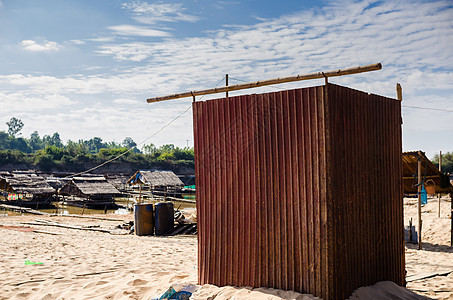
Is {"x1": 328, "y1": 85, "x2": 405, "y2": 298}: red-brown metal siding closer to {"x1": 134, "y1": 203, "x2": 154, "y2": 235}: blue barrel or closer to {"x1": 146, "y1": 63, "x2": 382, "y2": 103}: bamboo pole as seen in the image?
{"x1": 146, "y1": 63, "x2": 382, "y2": 103}: bamboo pole

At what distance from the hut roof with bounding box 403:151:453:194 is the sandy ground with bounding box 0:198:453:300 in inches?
69.2

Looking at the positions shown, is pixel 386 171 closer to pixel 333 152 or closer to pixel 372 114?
pixel 372 114

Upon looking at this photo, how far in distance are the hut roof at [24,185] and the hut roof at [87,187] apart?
1502mm

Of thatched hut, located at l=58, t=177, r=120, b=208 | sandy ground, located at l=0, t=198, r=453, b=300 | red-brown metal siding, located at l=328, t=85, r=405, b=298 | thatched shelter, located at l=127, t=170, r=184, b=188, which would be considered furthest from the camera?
thatched hut, located at l=58, t=177, r=120, b=208

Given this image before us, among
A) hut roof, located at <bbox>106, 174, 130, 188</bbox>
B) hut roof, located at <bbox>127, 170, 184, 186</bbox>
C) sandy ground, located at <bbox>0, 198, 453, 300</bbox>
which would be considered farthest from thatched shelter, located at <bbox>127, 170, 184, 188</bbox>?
hut roof, located at <bbox>106, 174, 130, 188</bbox>

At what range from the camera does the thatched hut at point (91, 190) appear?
34.0 metres

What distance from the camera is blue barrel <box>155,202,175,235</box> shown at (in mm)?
15094

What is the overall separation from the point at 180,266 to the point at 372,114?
5087 mm

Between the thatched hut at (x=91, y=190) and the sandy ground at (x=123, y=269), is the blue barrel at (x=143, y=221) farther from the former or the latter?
the thatched hut at (x=91, y=190)

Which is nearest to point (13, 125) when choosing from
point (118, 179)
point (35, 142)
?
point (35, 142)

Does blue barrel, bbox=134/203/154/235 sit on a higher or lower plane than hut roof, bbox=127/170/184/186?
lower

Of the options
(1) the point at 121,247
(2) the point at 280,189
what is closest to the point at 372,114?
(2) the point at 280,189

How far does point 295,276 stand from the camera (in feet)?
17.1

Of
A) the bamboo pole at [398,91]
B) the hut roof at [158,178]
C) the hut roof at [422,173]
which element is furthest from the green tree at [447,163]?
the bamboo pole at [398,91]
